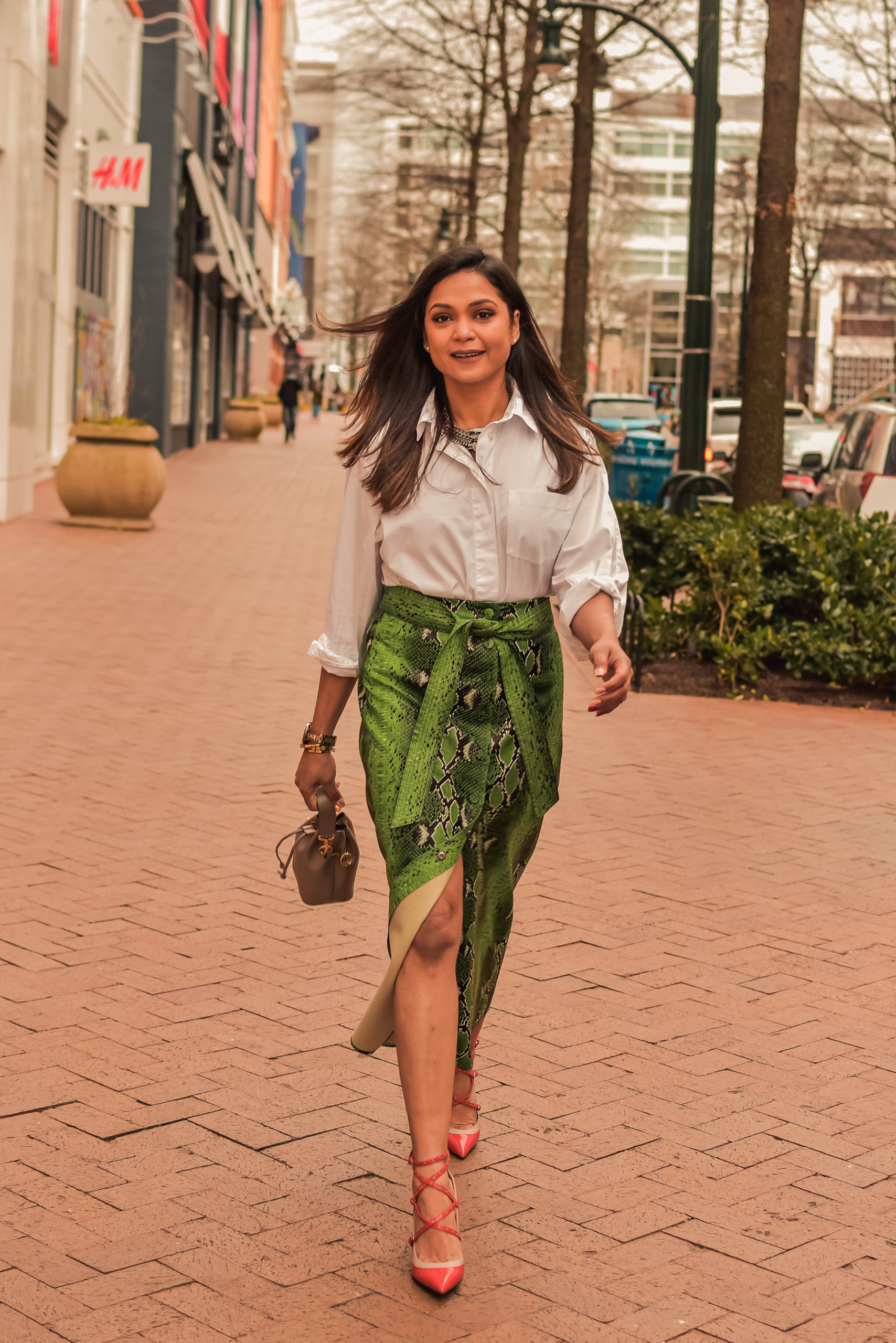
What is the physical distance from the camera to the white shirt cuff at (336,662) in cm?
327

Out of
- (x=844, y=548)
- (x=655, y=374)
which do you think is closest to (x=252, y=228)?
(x=844, y=548)

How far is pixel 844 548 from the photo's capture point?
993 centimetres

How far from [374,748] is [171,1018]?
1.39 meters

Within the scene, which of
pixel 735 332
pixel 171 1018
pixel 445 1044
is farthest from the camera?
pixel 735 332

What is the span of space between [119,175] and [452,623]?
2012 cm

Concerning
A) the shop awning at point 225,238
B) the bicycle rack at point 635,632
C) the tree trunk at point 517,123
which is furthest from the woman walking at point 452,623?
the shop awning at point 225,238

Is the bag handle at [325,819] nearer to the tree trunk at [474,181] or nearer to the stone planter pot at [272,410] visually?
the tree trunk at [474,181]

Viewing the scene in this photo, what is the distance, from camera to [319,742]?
3324 millimetres

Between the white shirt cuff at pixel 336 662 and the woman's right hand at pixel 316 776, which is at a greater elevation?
the white shirt cuff at pixel 336 662

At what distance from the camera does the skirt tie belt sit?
310 cm

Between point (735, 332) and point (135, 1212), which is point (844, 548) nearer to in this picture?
point (135, 1212)

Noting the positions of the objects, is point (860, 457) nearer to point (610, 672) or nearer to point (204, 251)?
point (610, 672)

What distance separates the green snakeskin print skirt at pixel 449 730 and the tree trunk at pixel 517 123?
20440mm

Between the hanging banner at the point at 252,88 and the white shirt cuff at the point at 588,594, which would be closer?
Answer: the white shirt cuff at the point at 588,594
